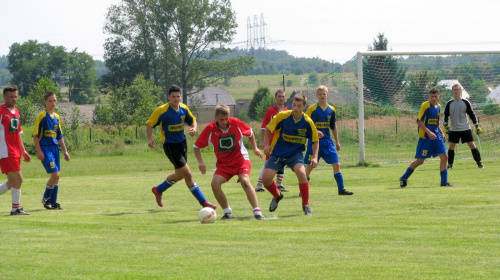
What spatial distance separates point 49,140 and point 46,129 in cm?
20

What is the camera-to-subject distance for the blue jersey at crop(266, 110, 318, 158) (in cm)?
1154

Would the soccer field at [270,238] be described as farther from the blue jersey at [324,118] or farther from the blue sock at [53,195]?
the blue jersey at [324,118]

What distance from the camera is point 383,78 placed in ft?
84.9

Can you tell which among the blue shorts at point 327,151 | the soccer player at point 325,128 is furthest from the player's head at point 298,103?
the blue shorts at point 327,151

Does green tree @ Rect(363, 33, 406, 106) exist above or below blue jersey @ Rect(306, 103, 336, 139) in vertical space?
above

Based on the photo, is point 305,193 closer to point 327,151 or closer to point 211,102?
point 327,151

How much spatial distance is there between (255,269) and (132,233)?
9.80ft

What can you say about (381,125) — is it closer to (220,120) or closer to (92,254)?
(220,120)

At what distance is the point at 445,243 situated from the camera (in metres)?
8.32

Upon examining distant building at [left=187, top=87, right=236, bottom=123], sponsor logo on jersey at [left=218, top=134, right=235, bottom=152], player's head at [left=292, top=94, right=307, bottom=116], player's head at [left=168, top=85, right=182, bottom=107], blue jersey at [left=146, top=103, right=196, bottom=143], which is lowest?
distant building at [left=187, top=87, right=236, bottom=123]

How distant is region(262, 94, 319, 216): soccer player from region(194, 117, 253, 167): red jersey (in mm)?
516

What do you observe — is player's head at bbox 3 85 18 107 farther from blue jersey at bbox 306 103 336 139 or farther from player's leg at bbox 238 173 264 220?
blue jersey at bbox 306 103 336 139

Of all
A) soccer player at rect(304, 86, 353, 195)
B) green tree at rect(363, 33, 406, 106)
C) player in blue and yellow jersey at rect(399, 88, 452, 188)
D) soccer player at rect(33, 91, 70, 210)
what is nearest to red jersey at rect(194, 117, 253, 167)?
soccer player at rect(33, 91, 70, 210)

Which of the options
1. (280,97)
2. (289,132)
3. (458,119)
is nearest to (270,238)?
(289,132)
